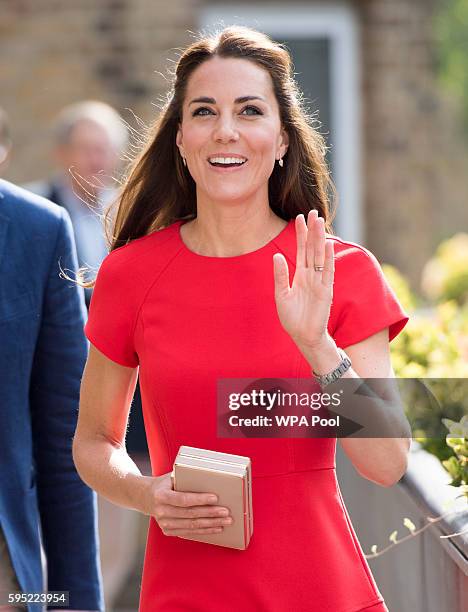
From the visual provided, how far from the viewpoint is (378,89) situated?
30.8 ft

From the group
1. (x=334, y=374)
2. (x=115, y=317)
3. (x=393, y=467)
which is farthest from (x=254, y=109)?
(x=393, y=467)

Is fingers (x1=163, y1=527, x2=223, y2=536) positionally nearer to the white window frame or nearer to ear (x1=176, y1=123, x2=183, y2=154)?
ear (x1=176, y1=123, x2=183, y2=154)

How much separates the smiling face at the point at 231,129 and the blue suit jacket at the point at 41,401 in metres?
0.40

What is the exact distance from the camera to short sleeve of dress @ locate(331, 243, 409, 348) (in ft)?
7.88

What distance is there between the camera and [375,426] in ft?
7.67

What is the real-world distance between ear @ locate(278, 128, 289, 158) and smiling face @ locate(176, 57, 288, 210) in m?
0.07

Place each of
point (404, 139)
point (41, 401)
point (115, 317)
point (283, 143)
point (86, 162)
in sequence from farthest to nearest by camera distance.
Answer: point (404, 139) → point (86, 162) → point (41, 401) → point (283, 143) → point (115, 317)

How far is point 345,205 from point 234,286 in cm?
707

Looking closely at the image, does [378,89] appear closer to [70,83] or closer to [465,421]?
[70,83]

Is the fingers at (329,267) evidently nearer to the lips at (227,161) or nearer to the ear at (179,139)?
the lips at (227,161)

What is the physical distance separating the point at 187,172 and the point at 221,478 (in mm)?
861

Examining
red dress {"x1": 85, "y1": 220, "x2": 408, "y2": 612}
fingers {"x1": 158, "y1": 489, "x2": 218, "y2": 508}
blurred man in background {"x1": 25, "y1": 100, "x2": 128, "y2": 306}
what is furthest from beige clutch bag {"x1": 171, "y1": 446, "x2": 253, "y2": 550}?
blurred man in background {"x1": 25, "y1": 100, "x2": 128, "y2": 306}

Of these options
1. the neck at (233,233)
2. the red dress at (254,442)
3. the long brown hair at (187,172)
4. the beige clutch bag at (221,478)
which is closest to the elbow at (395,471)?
the red dress at (254,442)

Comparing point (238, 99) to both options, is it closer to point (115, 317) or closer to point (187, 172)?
point (187, 172)
